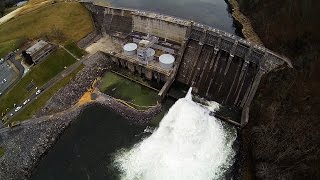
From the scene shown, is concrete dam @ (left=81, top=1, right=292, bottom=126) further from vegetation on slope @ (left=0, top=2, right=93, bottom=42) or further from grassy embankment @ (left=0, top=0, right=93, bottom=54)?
grassy embankment @ (left=0, top=0, right=93, bottom=54)

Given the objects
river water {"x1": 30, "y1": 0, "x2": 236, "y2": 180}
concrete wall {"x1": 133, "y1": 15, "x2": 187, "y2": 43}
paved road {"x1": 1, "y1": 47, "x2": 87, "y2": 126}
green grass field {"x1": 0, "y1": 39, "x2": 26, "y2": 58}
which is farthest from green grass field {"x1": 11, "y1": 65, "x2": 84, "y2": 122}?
concrete wall {"x1": 133, "y1": 15, "x2": 187, "y2": 43}

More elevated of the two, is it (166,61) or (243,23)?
(243,23)

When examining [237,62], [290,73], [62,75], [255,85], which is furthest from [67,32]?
[290,73]

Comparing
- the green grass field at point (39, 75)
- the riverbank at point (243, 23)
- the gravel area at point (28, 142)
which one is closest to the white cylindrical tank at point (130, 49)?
the green grass field at point (39, 75)

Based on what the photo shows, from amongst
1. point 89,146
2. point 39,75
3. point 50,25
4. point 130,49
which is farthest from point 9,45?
Result: point 89,146

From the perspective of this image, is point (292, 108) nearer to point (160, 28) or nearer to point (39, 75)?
point (160, 28)
